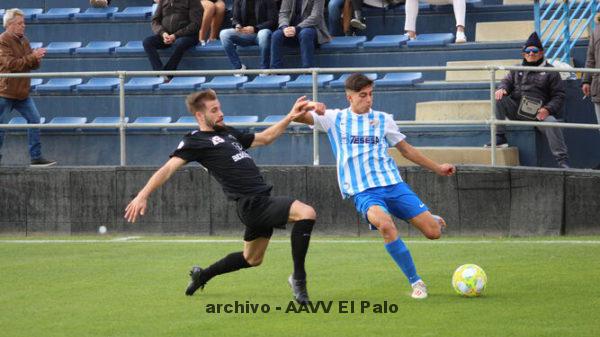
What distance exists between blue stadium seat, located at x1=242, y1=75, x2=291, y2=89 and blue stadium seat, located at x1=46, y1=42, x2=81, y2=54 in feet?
13.9

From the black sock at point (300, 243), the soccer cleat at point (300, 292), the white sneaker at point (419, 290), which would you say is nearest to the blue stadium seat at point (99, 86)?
the black sock at point (300, 243)

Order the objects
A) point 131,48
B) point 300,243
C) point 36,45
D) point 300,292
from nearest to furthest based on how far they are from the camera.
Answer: point 300,292, point 300,243, point 131,48, point 36,45

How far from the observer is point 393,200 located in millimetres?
10469

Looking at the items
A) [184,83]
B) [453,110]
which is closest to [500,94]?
[453,110]

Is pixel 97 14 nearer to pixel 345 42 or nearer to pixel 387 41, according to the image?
pixel 345 42

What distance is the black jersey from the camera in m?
10.3

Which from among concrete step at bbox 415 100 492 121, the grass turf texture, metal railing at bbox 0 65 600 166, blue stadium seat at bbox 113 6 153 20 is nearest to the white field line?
the grass turf texture

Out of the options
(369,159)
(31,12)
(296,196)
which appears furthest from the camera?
(31,12)

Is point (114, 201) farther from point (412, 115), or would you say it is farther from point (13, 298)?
point (13, 298)

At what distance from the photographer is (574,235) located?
46.4ft

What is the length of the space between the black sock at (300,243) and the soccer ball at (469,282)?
1319 mm

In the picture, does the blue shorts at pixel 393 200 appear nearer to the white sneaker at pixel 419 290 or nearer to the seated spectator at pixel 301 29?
the white sneaker at pixel 419 290

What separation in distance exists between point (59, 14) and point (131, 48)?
234 centimetres

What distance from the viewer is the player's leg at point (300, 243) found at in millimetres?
9891
